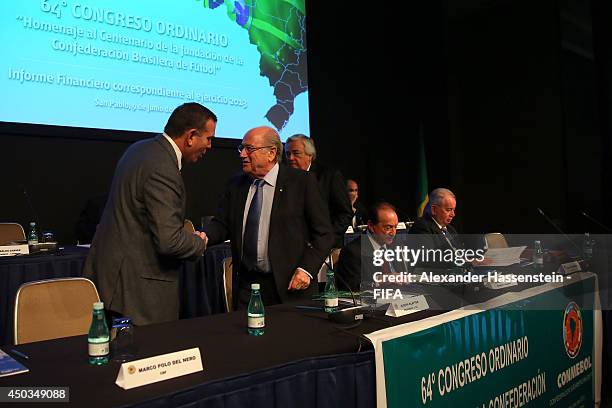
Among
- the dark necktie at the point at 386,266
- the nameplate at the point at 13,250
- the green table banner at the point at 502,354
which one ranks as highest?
the nameplate at the point at 13,250

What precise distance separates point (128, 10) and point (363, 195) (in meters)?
3.61

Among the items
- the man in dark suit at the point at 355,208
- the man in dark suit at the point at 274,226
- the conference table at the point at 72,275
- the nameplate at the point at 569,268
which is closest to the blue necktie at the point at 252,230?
the man in dark suit at the point at 274,226

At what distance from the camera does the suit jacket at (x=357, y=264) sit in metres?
2.51

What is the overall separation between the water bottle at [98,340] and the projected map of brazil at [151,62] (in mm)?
3319

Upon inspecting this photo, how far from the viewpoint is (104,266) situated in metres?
1.96

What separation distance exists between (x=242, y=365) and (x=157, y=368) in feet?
0.66

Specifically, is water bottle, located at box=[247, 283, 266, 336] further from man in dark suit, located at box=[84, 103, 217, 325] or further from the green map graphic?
the green map graphic

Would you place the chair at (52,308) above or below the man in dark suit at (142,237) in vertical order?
below

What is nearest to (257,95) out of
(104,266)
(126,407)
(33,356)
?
(104,266)

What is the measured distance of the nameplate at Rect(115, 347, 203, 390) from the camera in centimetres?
114

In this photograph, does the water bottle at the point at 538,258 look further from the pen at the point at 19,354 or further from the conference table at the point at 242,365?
the pen at the point at 19,354

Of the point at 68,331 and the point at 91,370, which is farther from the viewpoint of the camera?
the point at 68,331

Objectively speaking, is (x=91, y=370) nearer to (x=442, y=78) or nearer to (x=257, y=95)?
(x=257, y=95)

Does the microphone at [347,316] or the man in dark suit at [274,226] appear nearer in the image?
the microphone at [347,316]
